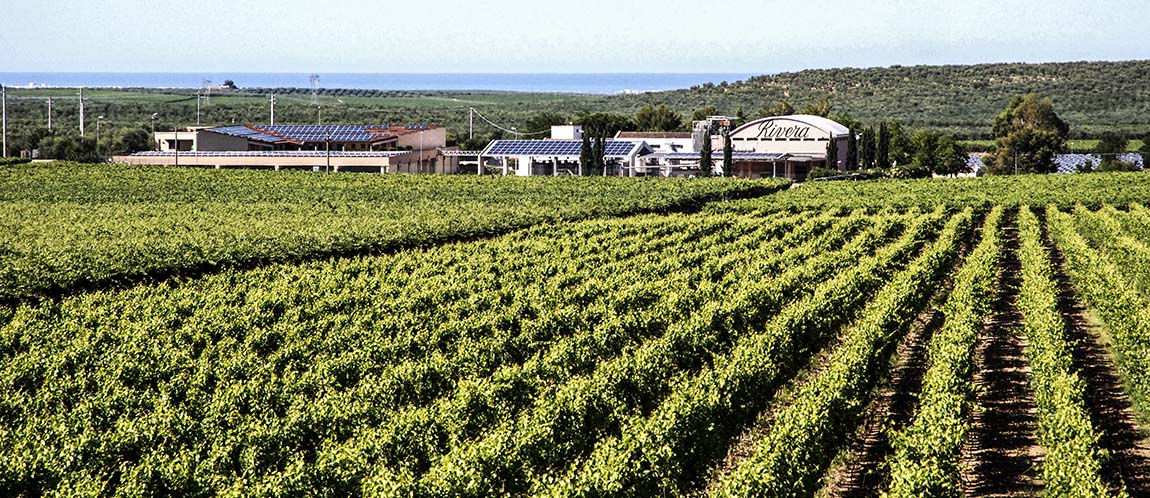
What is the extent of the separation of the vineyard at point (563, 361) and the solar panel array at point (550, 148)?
40.7m

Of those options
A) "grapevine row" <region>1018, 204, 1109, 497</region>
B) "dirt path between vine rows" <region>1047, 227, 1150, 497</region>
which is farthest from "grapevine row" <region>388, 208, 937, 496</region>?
"dirt path between vine rows" <region>1047, 227, 1150, 497</region>

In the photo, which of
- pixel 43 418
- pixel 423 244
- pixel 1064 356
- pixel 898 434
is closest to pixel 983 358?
pixel 1064 356

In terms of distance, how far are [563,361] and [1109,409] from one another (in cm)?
971

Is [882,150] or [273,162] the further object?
[882,150]

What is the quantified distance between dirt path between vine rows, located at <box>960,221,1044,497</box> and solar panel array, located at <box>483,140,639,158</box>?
189 feet

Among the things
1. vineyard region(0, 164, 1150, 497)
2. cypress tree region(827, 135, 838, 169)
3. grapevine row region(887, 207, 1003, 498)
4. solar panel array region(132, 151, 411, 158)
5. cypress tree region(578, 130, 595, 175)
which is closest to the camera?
grapevine row region(887, 207, 1003, 498)

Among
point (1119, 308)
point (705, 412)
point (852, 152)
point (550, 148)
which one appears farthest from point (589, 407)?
point (852, 152)

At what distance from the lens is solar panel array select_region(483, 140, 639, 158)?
84.5m

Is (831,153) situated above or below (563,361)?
above

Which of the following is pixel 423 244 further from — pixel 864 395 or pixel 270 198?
pixel 864 395

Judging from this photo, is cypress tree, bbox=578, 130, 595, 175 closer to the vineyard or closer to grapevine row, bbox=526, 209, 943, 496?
the vineyard

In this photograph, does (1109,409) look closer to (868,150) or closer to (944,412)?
(944,412)

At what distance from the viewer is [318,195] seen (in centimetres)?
5819

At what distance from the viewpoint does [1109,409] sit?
20484mm
